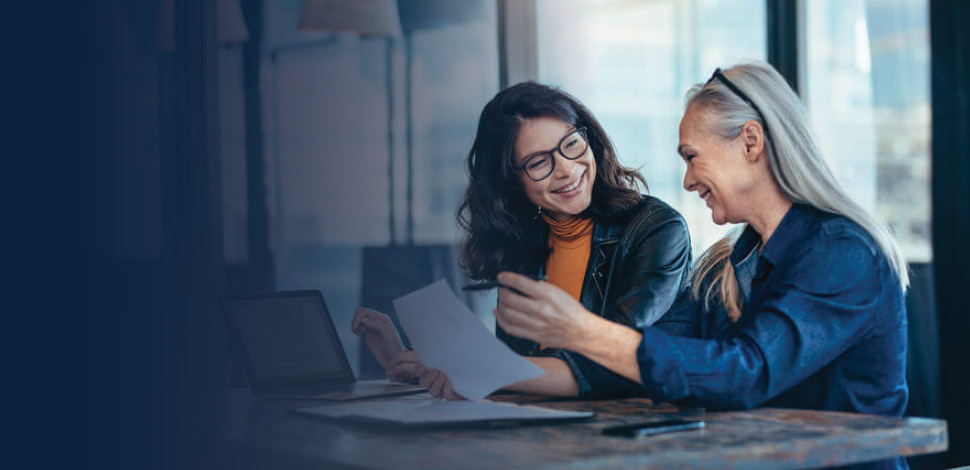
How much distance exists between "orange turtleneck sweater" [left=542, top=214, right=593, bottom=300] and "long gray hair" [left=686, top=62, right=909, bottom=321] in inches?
27.4

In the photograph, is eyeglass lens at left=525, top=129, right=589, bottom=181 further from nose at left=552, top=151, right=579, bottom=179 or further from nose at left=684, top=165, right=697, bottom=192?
nose at left=684, top=165, right=697, bottom=192

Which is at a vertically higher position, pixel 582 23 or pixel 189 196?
pixel 582 23

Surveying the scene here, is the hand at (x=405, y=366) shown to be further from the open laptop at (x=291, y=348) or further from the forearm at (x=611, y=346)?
the forearm at (x=611, y=346)

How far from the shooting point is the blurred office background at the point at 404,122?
3.08m

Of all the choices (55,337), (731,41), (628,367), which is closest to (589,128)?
(628,367)

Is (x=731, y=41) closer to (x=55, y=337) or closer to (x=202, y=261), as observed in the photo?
(x=202, y=261)

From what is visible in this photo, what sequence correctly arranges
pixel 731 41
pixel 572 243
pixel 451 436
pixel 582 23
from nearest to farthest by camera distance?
pixel 451 436 → pixel 572 243 → pixel 582 23 → pixel 731 41

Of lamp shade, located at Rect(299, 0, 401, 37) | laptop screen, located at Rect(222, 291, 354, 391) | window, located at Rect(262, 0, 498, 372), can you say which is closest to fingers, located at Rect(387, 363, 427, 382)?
laptop screen, located at Rect(222, 291, 354, 391)

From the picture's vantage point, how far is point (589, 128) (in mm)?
2611

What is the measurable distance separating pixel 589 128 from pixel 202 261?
134 centimetres

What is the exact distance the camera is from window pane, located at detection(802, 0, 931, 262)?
4.11 m

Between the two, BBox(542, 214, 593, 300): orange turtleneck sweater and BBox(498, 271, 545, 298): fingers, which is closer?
BBox(498, 271, 545, 298): fingers

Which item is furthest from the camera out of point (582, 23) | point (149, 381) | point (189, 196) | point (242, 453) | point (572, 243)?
point (582, 23)

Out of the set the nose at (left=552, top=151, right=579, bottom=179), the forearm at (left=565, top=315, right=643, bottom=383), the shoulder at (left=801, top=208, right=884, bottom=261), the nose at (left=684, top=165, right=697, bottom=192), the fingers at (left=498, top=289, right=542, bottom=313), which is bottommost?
the forearm at (left=565, top=315, right=643, bottom=383)
